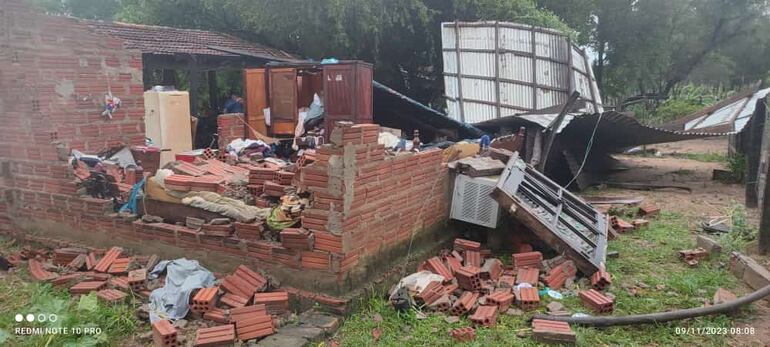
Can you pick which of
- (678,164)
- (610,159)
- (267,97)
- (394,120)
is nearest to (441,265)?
(267,97)

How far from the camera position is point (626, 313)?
169 inches

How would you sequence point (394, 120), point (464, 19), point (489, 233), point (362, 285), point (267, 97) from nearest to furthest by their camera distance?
point (362, 285) → point (489, 233) → point (267, 97) → point (394, 120) → point (464, 19)

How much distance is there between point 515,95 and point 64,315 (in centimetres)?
948

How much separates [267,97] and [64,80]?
3.90 m

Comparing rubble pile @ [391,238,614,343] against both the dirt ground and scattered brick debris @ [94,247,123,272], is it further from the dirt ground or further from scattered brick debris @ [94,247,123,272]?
scattered brick debris @ [94,247,123,272]

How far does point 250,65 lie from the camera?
14664 millimetres

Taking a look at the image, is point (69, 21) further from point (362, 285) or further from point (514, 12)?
point (514, 12)

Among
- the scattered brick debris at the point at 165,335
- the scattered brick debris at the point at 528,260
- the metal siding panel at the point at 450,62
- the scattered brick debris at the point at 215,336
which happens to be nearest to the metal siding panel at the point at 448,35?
the metal siding panel at the point at 450,62

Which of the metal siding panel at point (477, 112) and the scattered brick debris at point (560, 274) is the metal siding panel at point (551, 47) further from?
the scattered brick debris at point (560, 274)

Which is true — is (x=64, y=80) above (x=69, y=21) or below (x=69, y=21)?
below

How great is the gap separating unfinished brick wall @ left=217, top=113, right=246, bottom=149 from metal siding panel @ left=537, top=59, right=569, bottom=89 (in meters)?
6.50

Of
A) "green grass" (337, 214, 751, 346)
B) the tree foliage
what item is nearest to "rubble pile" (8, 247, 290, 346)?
"green grass" (337, 214, 751, 346)

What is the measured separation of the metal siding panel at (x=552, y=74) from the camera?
11281 millimetres

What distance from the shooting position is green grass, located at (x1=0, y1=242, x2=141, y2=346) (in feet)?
11.8
